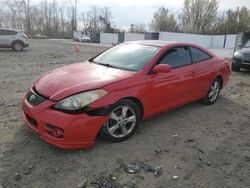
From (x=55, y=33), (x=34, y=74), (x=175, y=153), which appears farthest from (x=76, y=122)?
(x=55, y=33)

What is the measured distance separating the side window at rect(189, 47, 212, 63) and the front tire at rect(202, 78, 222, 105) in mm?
610

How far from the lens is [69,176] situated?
311cm

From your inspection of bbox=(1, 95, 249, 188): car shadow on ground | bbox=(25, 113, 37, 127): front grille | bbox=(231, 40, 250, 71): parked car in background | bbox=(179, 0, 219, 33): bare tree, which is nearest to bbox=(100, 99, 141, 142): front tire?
bbox=(1, 95, 249, 188): car shadow on ground

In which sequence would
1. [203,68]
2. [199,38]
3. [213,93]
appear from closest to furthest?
[203,68] < [213,93] < [199,38]

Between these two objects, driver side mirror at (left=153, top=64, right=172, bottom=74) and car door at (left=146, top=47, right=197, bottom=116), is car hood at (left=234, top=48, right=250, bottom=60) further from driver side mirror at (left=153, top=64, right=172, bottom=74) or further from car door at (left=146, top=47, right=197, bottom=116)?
driver side mirror at (left=153, top=64, right=172, bottom=74)

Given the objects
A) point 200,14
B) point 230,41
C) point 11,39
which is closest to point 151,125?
point 11,39

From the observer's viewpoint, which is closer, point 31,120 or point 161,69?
point 31,120

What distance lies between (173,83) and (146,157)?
156 centimetres

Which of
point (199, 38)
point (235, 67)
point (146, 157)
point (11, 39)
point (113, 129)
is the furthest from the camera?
point (199, 38)

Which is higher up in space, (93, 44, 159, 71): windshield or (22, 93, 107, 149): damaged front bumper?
(93, 44, 159, 71): windshield

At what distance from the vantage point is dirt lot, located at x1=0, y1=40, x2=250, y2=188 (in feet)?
10.2

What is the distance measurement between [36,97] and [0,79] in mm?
5072

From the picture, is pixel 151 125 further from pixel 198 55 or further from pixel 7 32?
pixel 7 32

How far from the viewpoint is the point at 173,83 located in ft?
15.2
